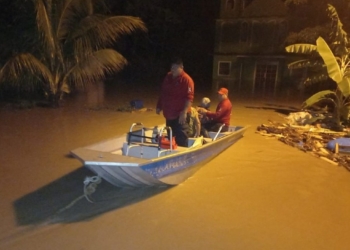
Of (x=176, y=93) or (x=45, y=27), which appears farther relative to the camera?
(x=45, y=27)

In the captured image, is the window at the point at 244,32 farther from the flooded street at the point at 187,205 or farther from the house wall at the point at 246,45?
the flooded street at the point at 187,205

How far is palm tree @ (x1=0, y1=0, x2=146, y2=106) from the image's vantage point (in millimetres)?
13719

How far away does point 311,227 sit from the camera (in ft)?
18.6

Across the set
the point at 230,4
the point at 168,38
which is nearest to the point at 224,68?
the point at 230,4

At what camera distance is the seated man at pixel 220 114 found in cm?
920

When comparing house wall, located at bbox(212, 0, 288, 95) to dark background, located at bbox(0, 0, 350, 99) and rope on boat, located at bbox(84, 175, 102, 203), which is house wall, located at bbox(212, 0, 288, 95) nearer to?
dark background, located at bbox(0, 0, 350, 99)

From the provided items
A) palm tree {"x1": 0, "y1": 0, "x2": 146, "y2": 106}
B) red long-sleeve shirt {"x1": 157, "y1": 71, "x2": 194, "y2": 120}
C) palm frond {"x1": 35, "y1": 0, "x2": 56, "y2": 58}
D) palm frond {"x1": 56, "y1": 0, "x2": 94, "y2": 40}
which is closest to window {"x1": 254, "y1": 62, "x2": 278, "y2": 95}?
palm tree {"x1": 0, "y1": 0, "x2": 146, "y2": 106}

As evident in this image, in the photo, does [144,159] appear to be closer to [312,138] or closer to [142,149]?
[142,149]

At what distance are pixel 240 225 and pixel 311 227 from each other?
3.39 feet

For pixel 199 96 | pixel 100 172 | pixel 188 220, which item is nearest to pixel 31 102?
pixel 199 96

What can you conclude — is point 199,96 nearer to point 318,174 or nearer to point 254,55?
point 254,55

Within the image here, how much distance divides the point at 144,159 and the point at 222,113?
3823 millimetres

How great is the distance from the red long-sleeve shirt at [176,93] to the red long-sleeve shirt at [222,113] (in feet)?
6.72

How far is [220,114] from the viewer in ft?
30.2
